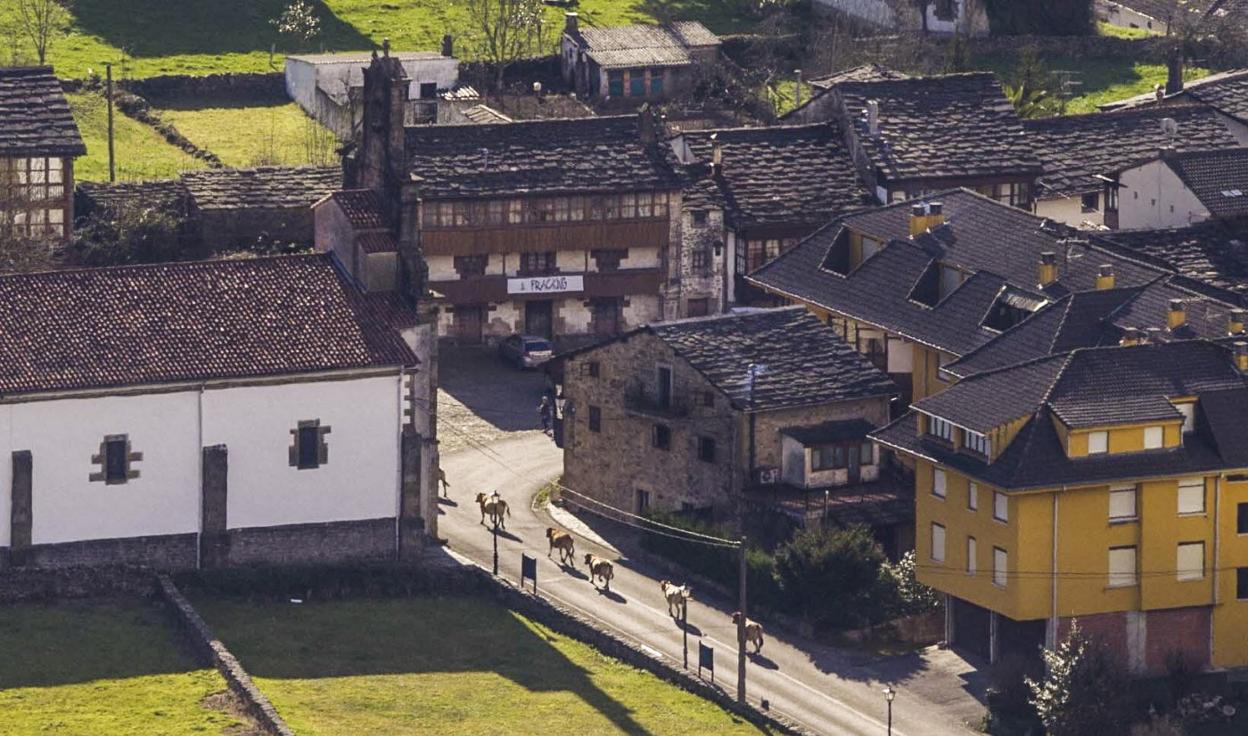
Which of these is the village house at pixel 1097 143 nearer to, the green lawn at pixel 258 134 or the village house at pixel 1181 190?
the village house at pixel 1181 190

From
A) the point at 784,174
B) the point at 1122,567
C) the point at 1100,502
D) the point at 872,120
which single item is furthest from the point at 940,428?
the point at 872,120

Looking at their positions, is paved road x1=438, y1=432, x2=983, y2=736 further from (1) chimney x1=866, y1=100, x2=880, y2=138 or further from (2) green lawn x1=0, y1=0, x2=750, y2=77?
(2) green lawn x1=0, y1=0, x2=750, y2=77

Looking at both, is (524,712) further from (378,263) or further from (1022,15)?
(1022,15)

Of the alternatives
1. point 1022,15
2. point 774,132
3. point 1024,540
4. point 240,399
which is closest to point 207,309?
point 240,399

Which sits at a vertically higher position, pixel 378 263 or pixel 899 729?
pixel 378 263

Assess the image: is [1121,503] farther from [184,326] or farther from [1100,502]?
[184,326]

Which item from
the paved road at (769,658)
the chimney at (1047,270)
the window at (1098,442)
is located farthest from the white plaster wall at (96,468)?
the chimney at (1047,270)
